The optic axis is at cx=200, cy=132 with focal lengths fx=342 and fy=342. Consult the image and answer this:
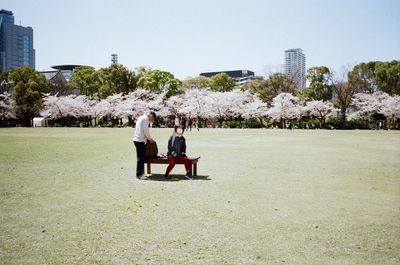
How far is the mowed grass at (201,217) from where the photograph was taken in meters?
4.20

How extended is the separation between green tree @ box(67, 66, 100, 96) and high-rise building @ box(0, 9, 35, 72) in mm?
9957

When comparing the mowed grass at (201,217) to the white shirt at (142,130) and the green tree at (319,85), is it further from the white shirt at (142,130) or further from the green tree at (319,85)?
the green tree at (319,85)

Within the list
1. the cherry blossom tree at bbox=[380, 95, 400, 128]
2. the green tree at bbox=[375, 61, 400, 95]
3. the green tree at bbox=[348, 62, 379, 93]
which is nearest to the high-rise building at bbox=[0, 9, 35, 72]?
the cherry blossom tree at bbox=[380, 95, 400, 128]

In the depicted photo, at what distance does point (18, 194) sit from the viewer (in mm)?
7090

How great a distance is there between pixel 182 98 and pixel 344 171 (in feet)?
172

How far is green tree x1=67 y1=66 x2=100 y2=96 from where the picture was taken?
66.2 metres

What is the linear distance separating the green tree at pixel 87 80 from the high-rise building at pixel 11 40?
9.96 meters

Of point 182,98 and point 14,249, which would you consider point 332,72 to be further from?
point 14,249

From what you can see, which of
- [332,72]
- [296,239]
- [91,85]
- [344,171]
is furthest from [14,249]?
[91,85]

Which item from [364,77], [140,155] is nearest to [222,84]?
[364,77]

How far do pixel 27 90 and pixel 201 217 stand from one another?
5702 centimetres

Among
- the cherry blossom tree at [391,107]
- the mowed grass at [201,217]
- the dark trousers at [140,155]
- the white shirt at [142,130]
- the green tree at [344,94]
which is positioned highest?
the green tree at [344,94]

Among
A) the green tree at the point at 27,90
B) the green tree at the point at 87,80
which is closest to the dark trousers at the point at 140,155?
the green tree at the point at 27,90

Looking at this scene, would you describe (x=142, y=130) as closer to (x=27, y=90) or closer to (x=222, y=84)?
(x=27, y=90)
